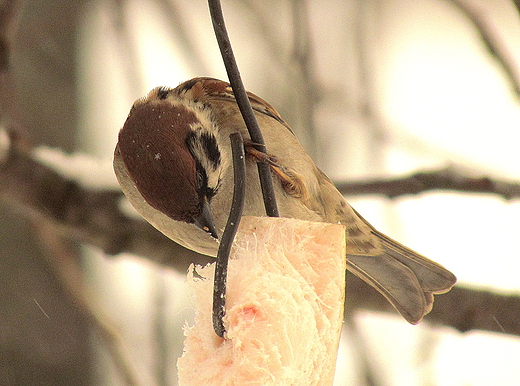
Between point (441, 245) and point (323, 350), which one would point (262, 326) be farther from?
point (441, 245)

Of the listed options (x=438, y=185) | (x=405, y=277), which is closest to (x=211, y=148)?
(x=405, y=277)

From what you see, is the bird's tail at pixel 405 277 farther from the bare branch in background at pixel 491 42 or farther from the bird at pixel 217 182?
the bare branch in background at pixel 491 42

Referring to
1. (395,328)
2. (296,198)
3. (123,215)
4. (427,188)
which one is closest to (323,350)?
(296,198)

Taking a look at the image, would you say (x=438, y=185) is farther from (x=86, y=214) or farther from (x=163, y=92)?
(x=86, y=214)

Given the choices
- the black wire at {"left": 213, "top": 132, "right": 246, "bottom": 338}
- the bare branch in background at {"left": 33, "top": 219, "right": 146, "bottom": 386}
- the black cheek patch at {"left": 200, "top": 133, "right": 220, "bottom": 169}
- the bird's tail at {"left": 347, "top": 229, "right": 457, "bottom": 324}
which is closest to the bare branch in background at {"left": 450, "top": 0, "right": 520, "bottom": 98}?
the bird's tail at {"left": 347, "top": 229, "right": 457, "bottom": 324}

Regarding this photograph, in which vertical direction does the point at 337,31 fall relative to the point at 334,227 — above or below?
above

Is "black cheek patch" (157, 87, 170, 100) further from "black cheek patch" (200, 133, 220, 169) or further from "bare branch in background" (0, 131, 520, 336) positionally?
"bare branch in background" (0, 131, 520, 336)
